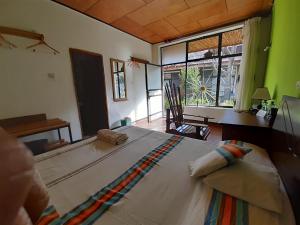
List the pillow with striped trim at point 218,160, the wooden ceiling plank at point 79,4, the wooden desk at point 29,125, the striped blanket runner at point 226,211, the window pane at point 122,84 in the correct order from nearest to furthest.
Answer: the striped blanket runner at point 226,211
the pillow with striped trim at point 218,160
the wooden desk at point 29,125
the wooden ceiling plank at point 79,4
the window pane at point 122,84

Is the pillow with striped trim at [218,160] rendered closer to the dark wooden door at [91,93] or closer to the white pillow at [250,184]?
the white pillow at [250,184]

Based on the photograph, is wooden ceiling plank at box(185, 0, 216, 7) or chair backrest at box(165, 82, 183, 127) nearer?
wooden ceiling plank at box(185, 0, 216, 7)

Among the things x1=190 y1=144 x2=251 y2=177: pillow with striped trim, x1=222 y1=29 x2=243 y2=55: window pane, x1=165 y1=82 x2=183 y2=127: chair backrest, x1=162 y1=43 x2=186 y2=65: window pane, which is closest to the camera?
x1=190 y1=144 x2=251 y2=177: pillow with striped trim

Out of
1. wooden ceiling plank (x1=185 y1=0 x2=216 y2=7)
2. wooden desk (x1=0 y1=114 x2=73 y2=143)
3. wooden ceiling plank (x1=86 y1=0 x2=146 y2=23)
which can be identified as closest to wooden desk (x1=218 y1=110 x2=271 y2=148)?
wooden ceiling plank (x1=185 y1=0 x2=216 y2=7)

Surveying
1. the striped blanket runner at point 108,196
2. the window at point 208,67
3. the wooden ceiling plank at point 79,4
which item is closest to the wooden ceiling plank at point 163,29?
the window at point 208,67

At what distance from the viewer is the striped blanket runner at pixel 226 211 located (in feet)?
2.17

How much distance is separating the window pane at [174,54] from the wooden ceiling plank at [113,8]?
2.17m

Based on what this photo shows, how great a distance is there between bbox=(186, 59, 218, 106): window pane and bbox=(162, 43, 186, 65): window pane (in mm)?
395

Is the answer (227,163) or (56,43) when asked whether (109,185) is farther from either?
(56,43)

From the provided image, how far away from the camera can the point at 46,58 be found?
2.37 metres

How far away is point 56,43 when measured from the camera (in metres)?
2.47

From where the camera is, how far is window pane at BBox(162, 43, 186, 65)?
4.43m

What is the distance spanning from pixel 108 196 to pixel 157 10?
3187 millimetres

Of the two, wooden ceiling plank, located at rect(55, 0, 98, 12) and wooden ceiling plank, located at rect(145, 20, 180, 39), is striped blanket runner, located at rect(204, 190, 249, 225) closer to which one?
wooden ceiling plank, located at rect(55, 0, 98, 12)
